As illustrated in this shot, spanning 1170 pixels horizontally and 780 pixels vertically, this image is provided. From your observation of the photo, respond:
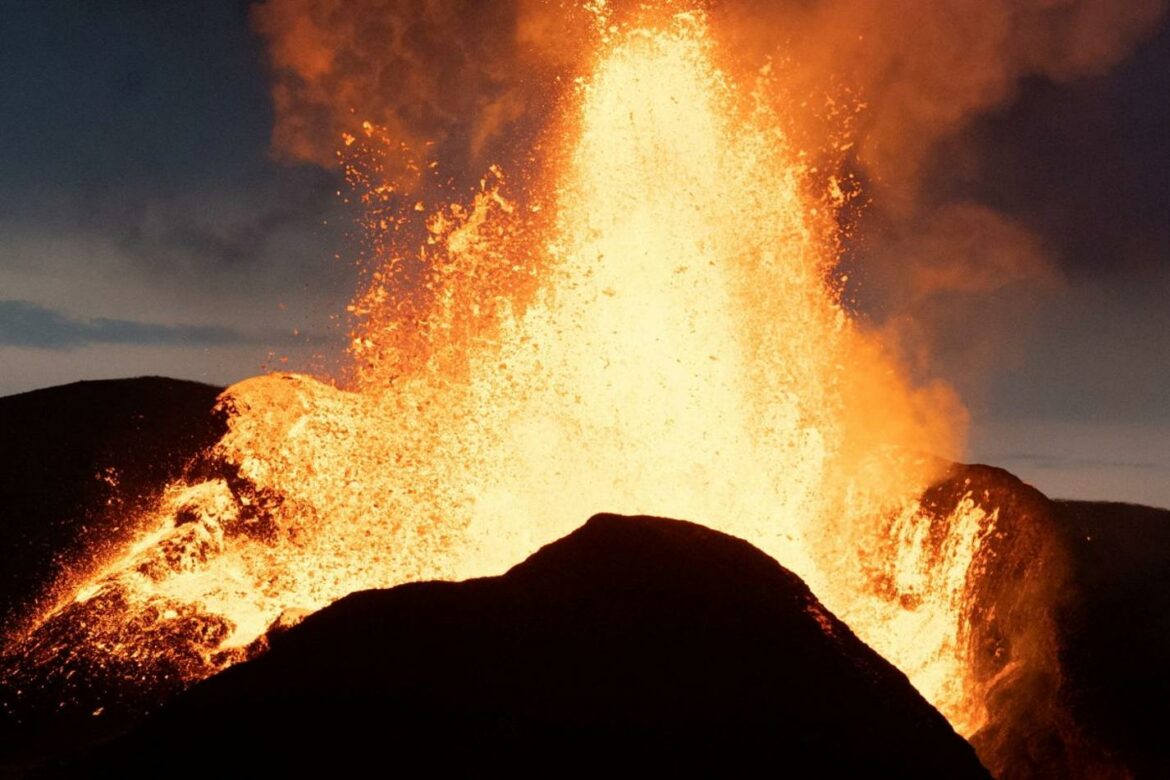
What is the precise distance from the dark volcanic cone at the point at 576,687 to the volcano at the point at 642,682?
0.7 inches

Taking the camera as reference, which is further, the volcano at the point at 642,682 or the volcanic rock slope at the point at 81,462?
the volcanic rock slope at the point at 81,462

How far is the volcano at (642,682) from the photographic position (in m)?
7.42

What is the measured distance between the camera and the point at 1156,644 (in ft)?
38.9

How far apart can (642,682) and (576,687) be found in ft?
1.85

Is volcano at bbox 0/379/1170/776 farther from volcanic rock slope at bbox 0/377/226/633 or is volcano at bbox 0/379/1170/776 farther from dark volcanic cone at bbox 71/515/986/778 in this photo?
volcanic rock slope at bbox 0/377/226/633

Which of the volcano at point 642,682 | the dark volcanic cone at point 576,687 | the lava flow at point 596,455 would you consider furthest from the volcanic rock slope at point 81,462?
the dark volcanic cone at point 576,687

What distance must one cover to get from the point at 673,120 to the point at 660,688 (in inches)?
552

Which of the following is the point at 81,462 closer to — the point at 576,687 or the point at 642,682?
the point at 576,687

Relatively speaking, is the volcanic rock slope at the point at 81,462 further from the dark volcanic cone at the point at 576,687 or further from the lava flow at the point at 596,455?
the dark volcanic cone at the point at 576,687

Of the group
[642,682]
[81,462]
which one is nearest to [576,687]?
[642,682]

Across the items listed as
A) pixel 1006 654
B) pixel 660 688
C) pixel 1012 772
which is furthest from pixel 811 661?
pixel 1006 654

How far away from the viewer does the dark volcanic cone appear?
7.32 m

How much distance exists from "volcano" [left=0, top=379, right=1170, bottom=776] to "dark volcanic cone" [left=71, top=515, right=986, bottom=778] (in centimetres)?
2

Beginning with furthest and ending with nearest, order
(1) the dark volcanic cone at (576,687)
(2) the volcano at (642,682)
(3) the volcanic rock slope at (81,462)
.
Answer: (3) the volcanic rock slope at (81,462), (2) the volcano at (642,682), (1) the dark volcanic cone at (576,687)
